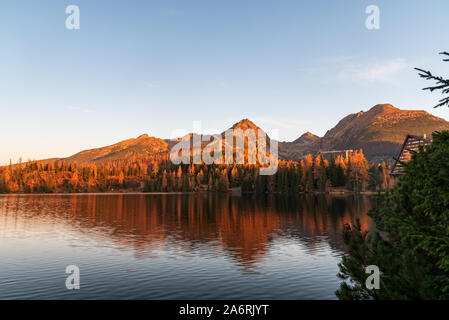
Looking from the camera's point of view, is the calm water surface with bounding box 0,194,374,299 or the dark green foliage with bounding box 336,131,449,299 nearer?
the dark green foliage with bounding box 336,131,449,299

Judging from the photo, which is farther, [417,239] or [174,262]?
[174,262]

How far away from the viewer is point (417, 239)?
14.4 m

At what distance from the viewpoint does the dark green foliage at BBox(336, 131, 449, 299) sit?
9.62m

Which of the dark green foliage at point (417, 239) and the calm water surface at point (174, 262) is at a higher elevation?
the dark green foliage at point (417, 239)

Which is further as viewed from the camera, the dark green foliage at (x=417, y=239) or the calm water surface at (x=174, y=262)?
the calm water surface at (x=174, y=262)

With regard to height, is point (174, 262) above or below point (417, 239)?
below

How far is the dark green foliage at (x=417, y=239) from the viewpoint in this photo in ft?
31.6

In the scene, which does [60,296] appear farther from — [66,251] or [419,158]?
[419,158]

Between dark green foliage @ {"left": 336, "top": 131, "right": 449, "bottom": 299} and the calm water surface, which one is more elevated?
dark green foliage @ {"left": 336, "top": 131, "right": 449, "bottom": 299}
